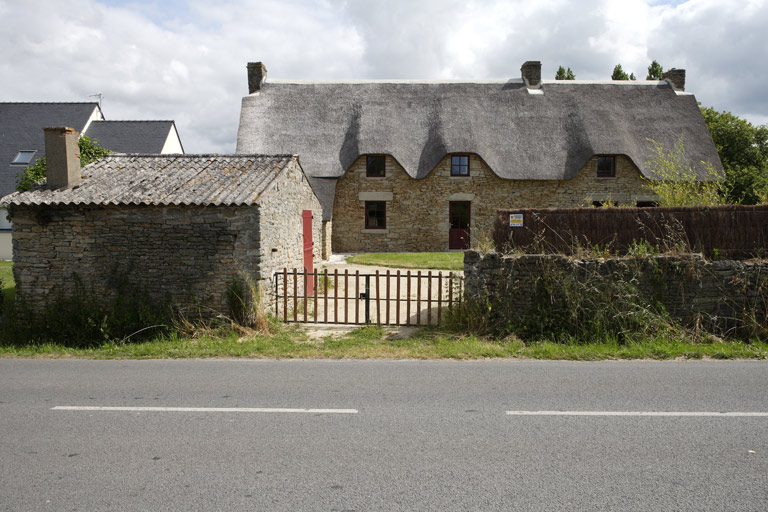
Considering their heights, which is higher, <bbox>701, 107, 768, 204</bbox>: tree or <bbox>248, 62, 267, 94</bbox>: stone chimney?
<bbox>248, 62, 267, 94</bbox>: stone chimney

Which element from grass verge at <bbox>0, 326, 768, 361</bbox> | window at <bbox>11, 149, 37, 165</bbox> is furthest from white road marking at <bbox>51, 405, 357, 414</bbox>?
window at <bbox>11, 149, 37, 165</bbox>

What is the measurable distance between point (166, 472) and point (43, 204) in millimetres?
7248

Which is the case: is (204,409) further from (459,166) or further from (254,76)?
(254,76)

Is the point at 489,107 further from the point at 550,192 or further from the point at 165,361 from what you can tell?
the point at 165,361

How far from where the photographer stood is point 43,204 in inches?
346

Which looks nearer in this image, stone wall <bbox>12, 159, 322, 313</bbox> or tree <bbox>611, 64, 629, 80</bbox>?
stone wall <bbox>12, 159, 322, 313</bbox>

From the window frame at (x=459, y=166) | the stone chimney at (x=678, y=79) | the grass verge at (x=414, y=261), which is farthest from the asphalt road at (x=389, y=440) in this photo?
the stone chimney at (x=678, y=79)

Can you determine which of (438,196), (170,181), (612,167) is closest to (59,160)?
(170,181)

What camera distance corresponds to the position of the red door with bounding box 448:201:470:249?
22094 millimetres

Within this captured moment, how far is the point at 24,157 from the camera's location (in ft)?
77.8

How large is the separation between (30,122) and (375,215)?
19.1 m

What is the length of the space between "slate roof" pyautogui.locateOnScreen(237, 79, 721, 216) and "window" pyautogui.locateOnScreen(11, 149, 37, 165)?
1068 centimetres

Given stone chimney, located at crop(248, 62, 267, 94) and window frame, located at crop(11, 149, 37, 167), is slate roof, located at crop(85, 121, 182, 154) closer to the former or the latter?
window frame, located at crop(11, 149, 37, 167)

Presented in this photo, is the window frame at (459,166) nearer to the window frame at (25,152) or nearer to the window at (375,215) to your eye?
the window at (375,215)
